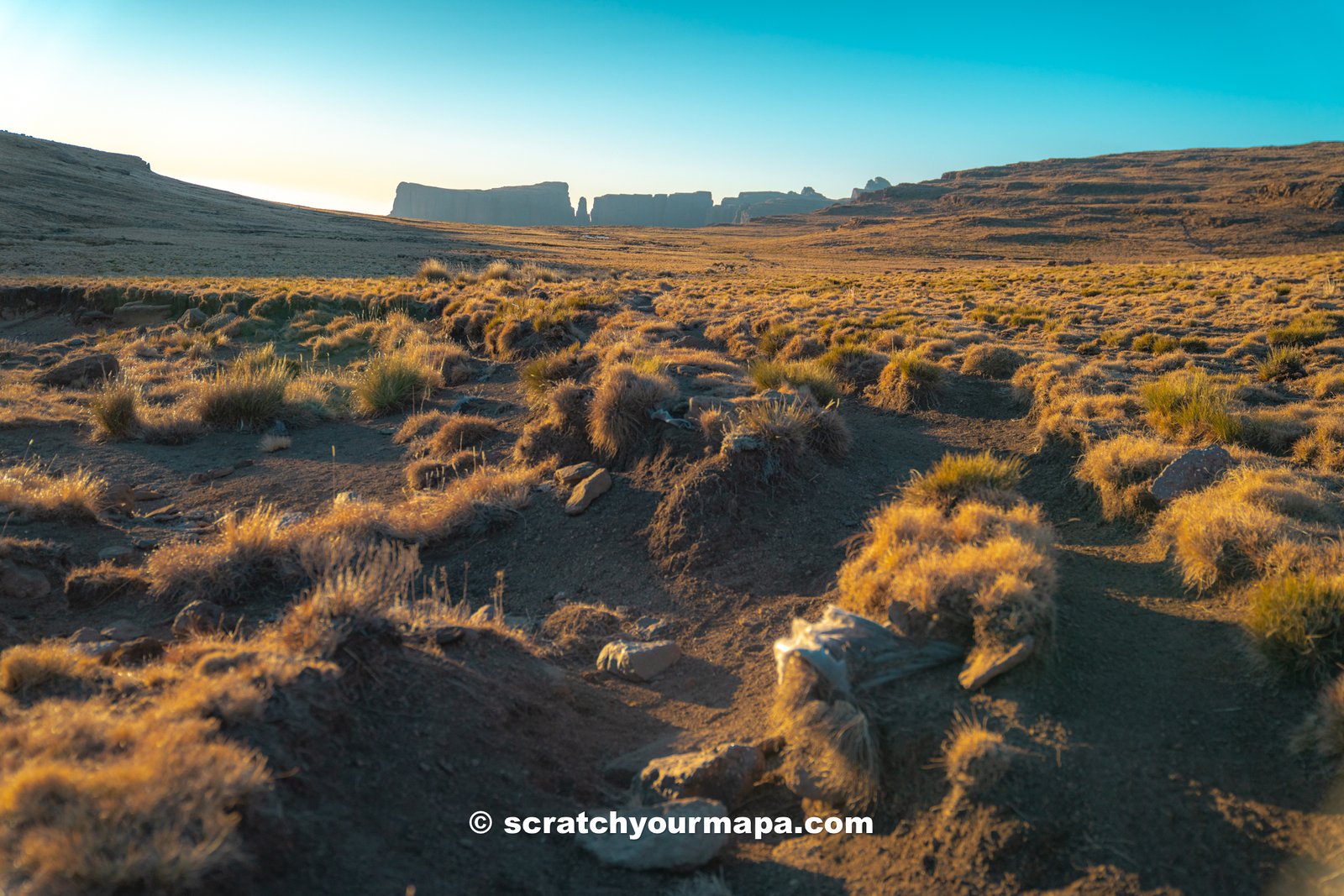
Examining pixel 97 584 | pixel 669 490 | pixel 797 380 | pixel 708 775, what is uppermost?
pixel 797 380

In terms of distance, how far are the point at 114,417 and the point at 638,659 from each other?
9.77 metres

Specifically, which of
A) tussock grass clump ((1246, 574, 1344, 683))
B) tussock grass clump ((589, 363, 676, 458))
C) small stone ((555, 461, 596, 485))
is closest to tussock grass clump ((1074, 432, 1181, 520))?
tussock grass clump ((1246, 574, 1344, 683))

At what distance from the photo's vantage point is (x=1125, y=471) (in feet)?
21.8

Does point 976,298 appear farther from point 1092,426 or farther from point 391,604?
point 391,604

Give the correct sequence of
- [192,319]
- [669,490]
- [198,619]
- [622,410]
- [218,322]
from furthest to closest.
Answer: [192,319] < [218,322] < [622,410] < [669,490] < [198,619]

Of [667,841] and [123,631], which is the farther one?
[123,631]

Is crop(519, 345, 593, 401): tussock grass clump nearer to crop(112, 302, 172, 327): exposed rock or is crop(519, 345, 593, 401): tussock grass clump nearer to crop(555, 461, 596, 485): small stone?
crop(555, 461, 596, 485): small stone

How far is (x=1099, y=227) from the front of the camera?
74.7 meters

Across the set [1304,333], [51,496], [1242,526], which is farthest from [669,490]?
[1304,333]

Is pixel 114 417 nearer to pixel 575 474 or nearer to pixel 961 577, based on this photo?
pixel 575 474

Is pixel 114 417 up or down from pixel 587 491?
up

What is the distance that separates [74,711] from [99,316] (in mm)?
22804

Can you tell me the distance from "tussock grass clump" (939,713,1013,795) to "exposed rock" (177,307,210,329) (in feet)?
72.0

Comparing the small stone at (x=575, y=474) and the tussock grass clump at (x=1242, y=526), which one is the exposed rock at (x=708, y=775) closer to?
the tussock grass clump at (x=1242, y=526)
